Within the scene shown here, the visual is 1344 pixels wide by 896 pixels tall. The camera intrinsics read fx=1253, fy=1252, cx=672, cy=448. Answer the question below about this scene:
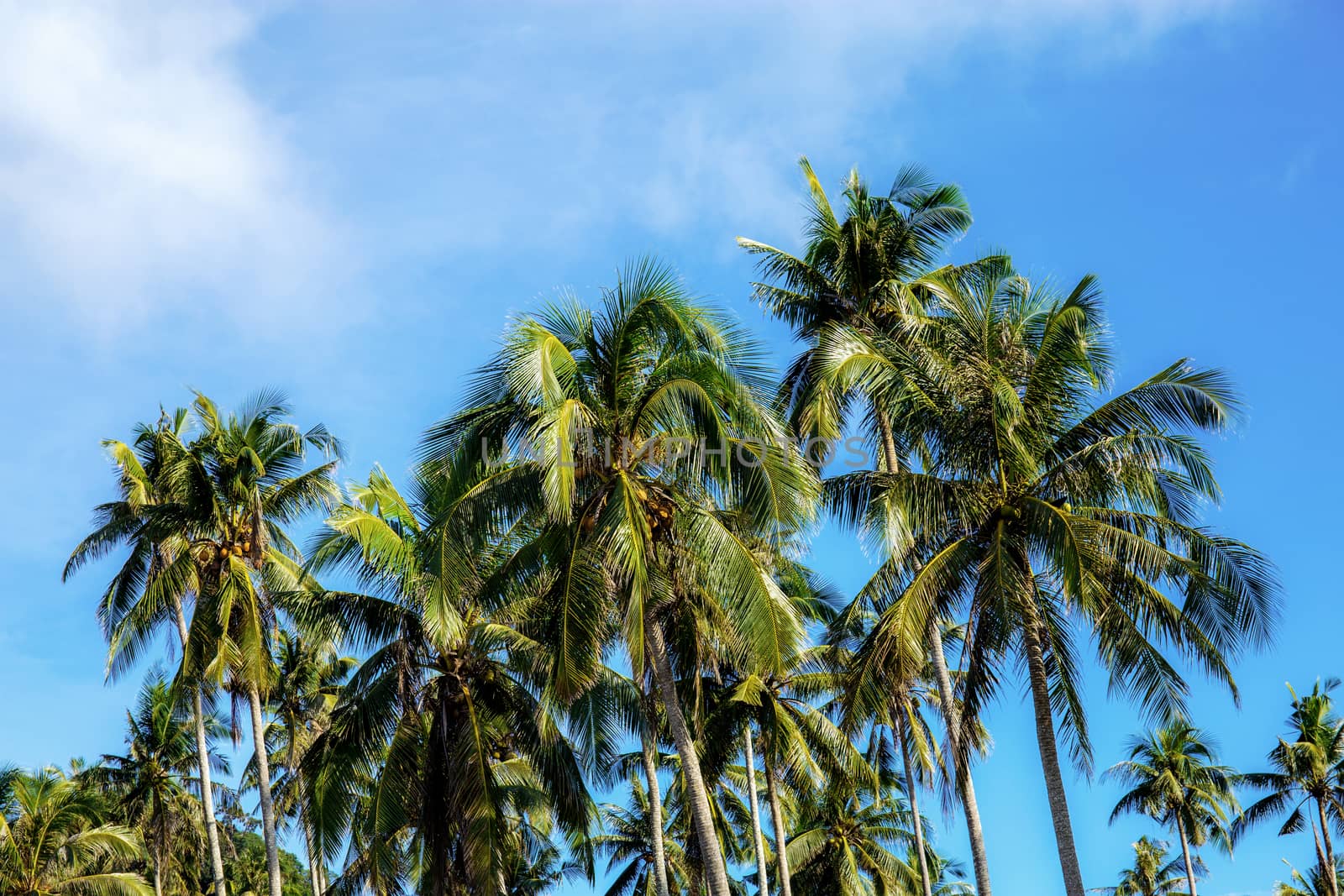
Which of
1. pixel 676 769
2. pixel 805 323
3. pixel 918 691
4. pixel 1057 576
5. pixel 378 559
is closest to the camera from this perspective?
pixel 1057 576

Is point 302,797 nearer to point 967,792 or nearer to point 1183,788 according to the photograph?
point 967,792

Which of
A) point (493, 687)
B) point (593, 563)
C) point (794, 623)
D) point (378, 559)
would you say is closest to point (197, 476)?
point (378, 559)

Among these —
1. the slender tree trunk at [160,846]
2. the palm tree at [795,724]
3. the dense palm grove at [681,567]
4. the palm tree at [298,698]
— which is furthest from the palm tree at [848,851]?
the slender tree trunk at [160,846]

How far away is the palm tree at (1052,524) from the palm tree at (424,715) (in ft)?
21.6

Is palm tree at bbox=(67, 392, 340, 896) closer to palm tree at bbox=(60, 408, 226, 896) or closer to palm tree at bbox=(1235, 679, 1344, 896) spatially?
palm tree at bbox=(60, 408, 226, 896)

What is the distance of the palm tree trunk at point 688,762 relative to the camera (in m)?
16.2

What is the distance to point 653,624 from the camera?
16.7 m

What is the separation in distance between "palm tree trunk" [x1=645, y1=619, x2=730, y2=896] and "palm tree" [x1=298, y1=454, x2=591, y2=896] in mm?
3431

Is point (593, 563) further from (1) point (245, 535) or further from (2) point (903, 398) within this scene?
(1) point (245, 535)

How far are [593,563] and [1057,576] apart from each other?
5.90m

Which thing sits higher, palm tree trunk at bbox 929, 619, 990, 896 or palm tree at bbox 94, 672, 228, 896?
palm tree at bbox 94, 672, 228, 896

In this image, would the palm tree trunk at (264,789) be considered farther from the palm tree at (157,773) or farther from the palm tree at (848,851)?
the palm tree at (848,851)

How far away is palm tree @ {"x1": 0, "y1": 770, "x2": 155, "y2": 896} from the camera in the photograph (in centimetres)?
3061

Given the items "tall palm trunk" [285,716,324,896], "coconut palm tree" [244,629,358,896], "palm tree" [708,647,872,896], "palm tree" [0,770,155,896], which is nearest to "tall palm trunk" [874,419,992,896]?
"palm tree" [708,647,872,896]
